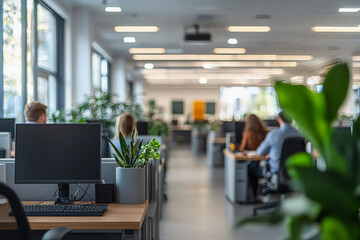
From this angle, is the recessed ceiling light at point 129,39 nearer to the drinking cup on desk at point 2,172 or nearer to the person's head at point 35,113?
the person's head at point 35,113

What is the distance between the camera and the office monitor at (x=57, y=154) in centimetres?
235

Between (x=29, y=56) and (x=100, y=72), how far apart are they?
5.54m

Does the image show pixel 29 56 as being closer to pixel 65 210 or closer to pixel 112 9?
pixel 112 9

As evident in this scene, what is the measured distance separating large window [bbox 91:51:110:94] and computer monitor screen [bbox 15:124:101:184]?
27.0 ft

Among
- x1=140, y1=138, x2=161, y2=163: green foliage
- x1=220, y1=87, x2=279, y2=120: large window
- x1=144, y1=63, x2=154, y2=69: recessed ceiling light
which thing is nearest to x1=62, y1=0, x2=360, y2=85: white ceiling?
x1=144, y1=63, x2=154, y2=69: recessed ceiling light

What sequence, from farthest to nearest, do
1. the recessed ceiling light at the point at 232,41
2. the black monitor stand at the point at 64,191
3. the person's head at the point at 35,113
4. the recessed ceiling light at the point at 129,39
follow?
the recessed ceiling light at the point at 232,41 → the recessed ceiling light at the point at 129,39 → the person's head at the point at 35,113 → the black monitor stand at the point at 64,191

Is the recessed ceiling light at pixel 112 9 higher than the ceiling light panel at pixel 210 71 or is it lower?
higher

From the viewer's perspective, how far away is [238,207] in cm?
557

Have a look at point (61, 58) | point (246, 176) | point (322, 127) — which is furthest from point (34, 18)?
point (322, 127)

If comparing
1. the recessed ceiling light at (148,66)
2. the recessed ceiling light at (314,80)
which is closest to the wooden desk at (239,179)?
the recessed ceiling light at (314,80)

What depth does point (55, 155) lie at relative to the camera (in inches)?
92.9

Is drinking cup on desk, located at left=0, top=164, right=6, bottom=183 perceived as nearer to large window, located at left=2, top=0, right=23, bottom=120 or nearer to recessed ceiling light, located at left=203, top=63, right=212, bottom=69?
large window, located at left=2, top=0, right=23, bottom=120

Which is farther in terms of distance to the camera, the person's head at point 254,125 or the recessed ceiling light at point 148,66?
the recessed ceiling light at point 148,66

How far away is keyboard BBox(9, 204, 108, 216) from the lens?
217cm
